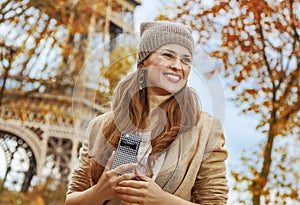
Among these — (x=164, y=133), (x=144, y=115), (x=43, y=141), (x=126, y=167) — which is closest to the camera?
(x=126, y=167)

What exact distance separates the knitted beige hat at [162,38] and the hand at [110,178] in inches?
17.2

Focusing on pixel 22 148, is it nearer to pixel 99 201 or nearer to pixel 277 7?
pixel 277 7

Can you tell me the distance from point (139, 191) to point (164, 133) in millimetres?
240

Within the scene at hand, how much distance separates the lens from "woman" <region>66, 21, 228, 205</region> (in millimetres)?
1830

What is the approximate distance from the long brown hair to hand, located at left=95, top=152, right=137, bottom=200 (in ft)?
0.27

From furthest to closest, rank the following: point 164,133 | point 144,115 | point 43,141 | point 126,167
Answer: point 43,141 → point 144,115 → point 164,133 → point 126,167

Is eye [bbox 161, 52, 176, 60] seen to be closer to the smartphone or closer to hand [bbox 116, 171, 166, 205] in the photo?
the smartphone

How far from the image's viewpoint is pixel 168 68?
1871 millimetres

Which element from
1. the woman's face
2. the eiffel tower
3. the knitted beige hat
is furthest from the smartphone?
the eiffel tower

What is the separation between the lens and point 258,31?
26.5ft

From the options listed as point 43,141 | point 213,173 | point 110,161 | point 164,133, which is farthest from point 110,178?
point 43,141

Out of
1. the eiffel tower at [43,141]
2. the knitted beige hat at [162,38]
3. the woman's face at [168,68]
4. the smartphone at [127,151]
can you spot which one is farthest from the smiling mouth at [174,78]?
the eiffel tower at [43,141]

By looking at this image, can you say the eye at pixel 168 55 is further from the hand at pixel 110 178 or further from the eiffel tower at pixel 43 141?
the eiffel tower at pixel 43 141

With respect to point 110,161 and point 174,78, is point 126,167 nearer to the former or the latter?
point 110,161
